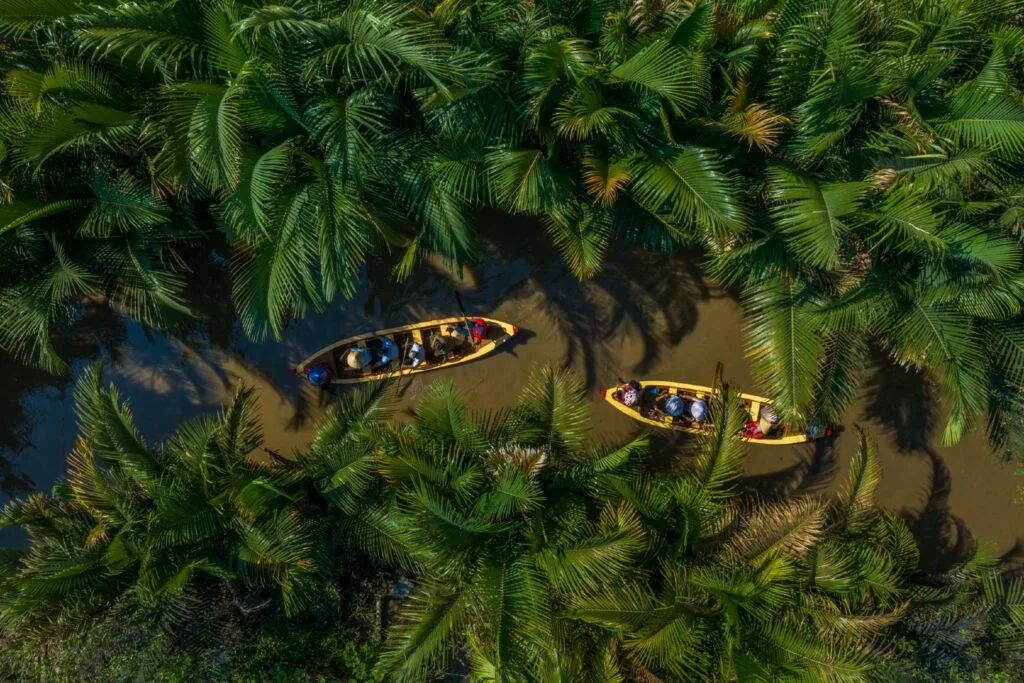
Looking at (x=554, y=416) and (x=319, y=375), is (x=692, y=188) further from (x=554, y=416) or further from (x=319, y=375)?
(x=319, y=375)

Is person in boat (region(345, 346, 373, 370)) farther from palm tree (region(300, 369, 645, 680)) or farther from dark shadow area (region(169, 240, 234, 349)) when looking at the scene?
dark shadow area (region(169, 240, 234, 349))

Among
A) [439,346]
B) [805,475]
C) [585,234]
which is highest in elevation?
[585,234]

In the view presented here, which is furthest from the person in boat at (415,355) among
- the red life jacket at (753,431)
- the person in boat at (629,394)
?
the red life jacket at (753,431)

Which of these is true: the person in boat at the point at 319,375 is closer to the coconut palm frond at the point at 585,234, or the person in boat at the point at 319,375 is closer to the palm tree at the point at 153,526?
the palm tree at the point at 153,526

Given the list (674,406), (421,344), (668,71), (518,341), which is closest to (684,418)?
(674,406)

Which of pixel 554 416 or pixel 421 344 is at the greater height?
pixel 421 344

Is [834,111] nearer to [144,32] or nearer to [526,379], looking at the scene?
[526,379]

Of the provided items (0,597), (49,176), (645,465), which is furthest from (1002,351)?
(0,597)
